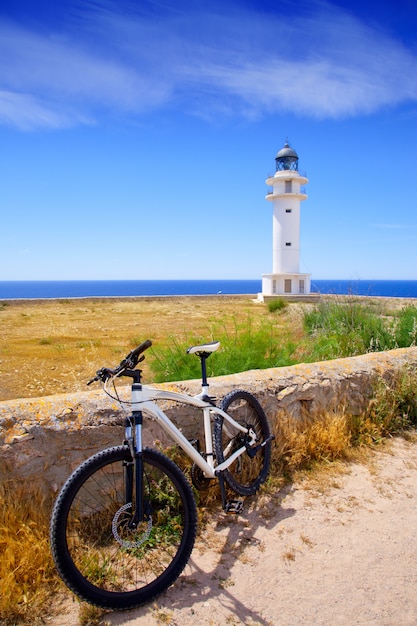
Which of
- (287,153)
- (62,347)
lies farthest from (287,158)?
(62,347)

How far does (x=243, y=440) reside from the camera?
10.6 ft

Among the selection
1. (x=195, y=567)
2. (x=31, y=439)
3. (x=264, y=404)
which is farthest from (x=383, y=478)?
(x=31, y=439)

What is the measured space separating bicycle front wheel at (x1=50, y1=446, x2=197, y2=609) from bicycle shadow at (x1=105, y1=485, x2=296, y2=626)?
74mm

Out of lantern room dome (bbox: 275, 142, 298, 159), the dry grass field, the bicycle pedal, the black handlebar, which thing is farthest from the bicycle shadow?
lantern room dome (bbox: 275, 142, 298, 159)

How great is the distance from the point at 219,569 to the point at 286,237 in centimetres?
3416

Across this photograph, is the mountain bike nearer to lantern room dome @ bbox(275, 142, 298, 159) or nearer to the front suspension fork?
the front suspension fork

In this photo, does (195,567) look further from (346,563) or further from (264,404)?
(264,404)

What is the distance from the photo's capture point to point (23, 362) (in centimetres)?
895

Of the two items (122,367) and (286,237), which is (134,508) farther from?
(286,237)

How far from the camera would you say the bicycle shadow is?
2.13 meters

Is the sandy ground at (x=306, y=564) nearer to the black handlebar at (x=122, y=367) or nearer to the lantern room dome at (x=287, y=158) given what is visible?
the black handlebar at (x=122, y=367)

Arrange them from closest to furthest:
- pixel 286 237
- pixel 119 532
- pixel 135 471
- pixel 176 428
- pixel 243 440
Result: pixel 135 471
pixel 119 532
pixel 176 428
pixel 243 440
pixel 286 237

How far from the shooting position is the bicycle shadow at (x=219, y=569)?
213cm

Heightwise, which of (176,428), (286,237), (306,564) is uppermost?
(286,237)
